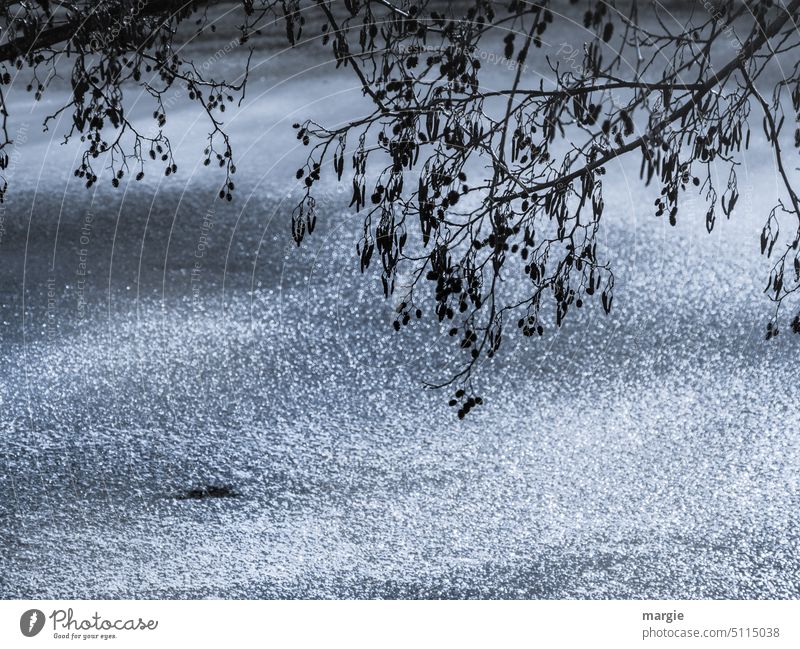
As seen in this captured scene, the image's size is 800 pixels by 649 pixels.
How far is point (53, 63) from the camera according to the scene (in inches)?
74.8

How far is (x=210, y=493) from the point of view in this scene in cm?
186

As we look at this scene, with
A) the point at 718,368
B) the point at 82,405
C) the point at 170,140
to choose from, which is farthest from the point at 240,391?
the point at 718,368

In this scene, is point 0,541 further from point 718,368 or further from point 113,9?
point 718,368

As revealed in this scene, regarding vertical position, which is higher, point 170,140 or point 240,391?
point 170,140

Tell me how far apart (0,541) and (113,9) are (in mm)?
978

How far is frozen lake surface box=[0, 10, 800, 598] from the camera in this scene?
67.4 inches
